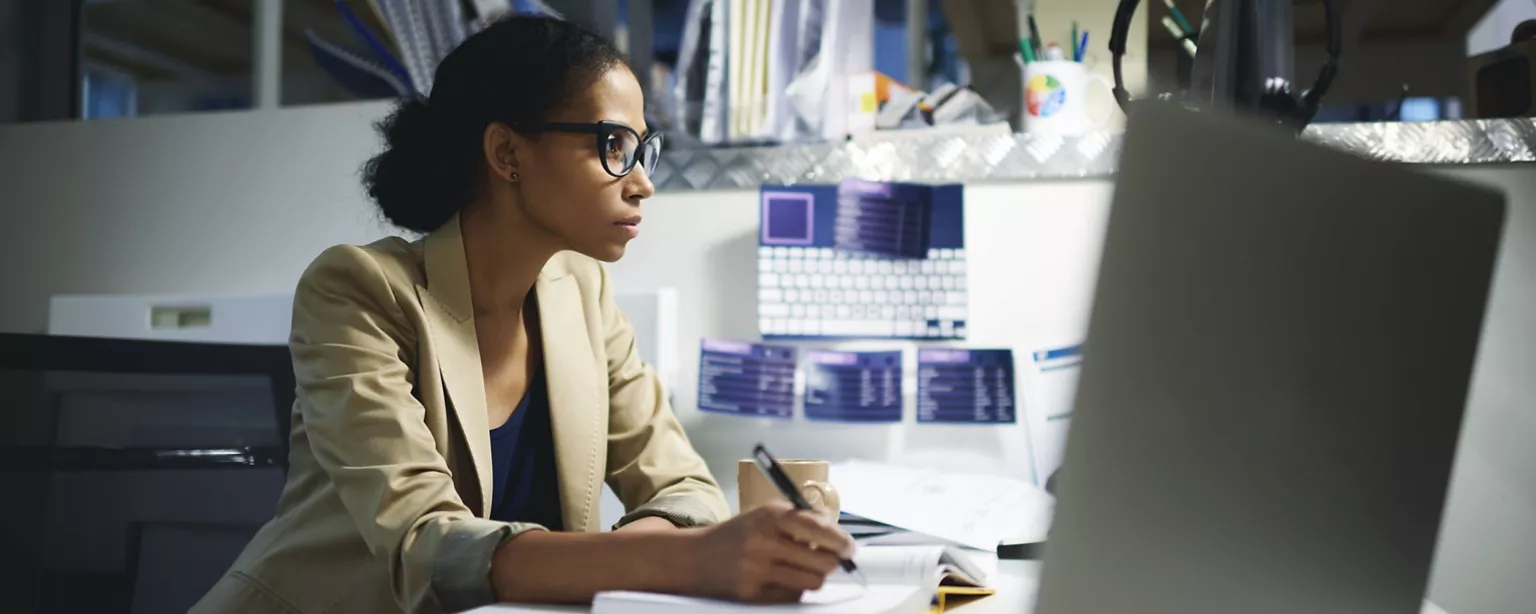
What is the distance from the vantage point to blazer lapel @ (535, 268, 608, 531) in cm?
114

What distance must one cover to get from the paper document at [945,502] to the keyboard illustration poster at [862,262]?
0.72 ft

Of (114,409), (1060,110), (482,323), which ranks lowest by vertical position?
(114,409)

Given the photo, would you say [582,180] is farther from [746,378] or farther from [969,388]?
[969,388]

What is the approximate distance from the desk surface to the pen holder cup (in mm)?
159

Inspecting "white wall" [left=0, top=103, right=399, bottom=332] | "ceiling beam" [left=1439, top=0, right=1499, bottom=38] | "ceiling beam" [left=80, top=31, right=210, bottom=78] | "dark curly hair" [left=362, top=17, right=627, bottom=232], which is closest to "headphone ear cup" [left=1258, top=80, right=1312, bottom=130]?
"ceiling beam" [left=1439, top=0, right=1499, bottom=38]

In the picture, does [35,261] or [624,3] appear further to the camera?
[35,261]

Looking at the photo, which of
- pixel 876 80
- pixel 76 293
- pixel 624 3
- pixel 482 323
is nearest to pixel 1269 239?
pixel 482 323

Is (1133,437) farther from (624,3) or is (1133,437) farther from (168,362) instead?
(624,3)

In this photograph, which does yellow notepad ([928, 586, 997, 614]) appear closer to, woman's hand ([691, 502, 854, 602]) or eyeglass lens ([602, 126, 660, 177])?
woman's hand ([691, 502, 854, 602])

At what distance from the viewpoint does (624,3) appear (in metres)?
1.73

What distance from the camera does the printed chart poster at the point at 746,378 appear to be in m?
1.53

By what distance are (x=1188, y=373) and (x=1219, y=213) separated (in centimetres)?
5

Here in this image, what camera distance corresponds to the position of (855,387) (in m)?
1.51

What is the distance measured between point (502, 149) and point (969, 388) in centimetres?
72
